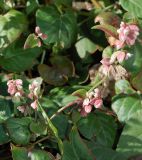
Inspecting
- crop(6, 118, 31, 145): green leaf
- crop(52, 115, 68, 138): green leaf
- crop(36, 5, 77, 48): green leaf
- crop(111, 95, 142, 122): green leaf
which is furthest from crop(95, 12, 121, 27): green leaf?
crop(6, 118, 31, 145): green leaf

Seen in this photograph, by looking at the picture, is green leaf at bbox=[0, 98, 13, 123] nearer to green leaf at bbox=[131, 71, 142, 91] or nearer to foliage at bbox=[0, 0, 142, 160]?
foliage at bbox=[0, 0, 142, 160]

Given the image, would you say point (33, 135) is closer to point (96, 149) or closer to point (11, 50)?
point (96, 149)

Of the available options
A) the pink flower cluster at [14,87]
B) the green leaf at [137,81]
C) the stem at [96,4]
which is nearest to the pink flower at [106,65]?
the green leaf at [137,81]

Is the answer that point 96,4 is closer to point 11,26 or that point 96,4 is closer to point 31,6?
point 31,6

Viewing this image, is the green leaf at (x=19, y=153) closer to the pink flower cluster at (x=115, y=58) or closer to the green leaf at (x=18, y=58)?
the pink flower cluster at (x=115, y=58)


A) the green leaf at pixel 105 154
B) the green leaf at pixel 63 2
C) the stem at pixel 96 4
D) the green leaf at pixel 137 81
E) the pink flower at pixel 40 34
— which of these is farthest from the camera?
the stem at pixel 96 4

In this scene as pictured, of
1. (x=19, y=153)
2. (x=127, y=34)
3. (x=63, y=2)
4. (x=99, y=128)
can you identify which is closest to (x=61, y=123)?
(x=99, y=128)

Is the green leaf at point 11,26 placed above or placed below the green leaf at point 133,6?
below

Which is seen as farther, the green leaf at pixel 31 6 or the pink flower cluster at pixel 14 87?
the green leaf at pixel 31 6

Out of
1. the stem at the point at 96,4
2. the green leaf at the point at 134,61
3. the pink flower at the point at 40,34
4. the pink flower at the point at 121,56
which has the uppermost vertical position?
the pink flower at the point at 121,56
